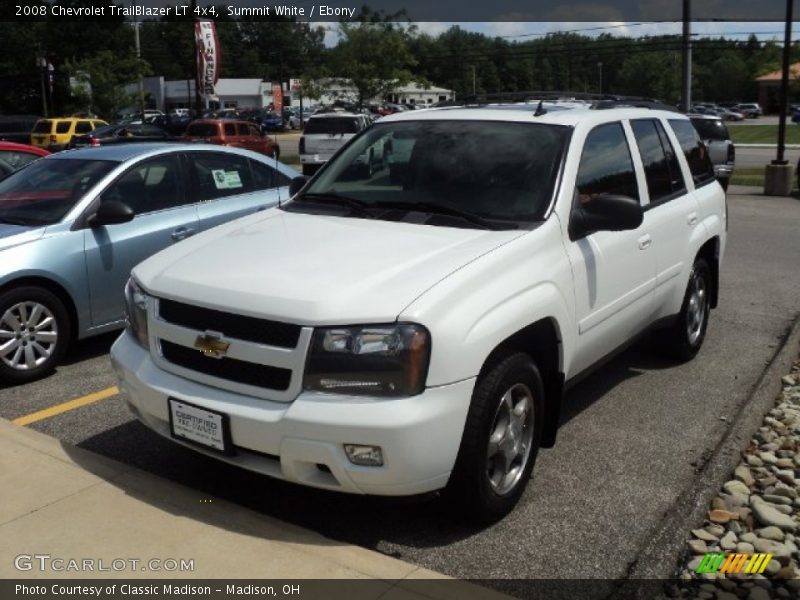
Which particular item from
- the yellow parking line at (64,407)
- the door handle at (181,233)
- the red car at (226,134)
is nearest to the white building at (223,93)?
the red car at (226,134)

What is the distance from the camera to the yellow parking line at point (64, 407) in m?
5.00

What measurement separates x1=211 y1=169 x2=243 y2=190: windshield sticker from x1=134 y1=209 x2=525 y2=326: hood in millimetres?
2746

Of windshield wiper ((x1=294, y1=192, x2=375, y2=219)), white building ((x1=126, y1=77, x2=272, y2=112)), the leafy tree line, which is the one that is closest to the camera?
windshield wiper ((x1=294, y1=192, x2=375, y2=219))

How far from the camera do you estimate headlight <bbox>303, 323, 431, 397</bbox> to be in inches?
125

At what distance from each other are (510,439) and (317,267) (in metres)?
1.15

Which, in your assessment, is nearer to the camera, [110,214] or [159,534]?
[159,534]

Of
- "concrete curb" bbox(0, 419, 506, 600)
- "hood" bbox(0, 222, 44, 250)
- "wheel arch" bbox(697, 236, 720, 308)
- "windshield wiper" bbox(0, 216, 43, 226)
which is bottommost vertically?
"concrete curb" bbox(0, 419, 506, 600)

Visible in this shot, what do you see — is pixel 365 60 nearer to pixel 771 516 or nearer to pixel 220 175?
pixel 220 175

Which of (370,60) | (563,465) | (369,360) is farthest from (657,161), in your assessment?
(370,60)

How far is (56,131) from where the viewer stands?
31.4 metres

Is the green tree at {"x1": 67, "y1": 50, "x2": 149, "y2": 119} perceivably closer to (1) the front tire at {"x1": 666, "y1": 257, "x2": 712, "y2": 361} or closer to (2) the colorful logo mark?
(1) the front tire at {"x1": 666, "y1": 257, "x2": 712, "y2": 361}

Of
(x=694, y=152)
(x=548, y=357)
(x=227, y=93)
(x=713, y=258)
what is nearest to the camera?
(x=548, y=357)

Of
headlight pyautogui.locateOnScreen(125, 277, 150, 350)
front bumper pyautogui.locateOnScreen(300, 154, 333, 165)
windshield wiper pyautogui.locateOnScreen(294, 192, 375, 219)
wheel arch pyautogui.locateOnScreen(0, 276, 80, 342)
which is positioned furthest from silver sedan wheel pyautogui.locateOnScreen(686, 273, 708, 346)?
front bumper pyautogui.locateOnScreen(300, 154, 333, 165)

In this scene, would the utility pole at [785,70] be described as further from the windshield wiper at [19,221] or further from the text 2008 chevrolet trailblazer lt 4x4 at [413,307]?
the windshield wiper at [19,221]
